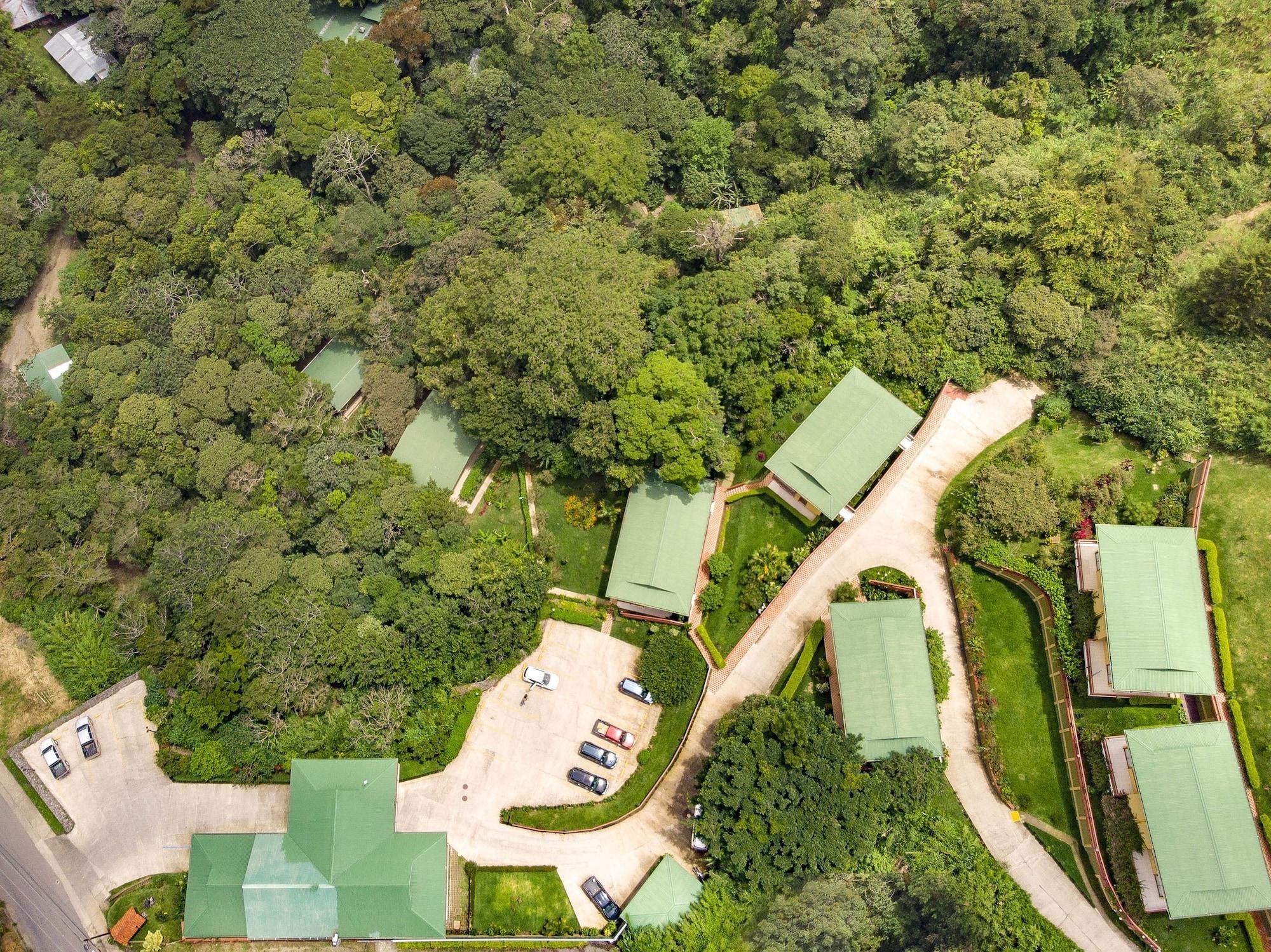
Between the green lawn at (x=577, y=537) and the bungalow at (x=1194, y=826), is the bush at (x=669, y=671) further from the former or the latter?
the bungalow at (x=1194, y=826)

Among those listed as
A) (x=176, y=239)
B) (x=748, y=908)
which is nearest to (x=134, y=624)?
(x=176, y=239)

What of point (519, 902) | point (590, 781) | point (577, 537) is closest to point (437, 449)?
point (577, 537)

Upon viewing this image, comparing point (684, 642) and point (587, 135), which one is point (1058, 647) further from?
point (587, 135)

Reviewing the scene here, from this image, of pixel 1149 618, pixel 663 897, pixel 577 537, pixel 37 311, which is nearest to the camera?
pixel 1149 618

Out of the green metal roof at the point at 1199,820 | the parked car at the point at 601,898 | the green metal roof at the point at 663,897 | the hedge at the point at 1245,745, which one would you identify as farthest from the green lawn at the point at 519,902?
the hedge at the point at 1245,745

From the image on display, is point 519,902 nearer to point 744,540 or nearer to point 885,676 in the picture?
point 885,676

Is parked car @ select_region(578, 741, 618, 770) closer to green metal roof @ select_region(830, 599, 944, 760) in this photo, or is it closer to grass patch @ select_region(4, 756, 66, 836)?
green metal roof @ select_region(830, 599, 944, 760)
